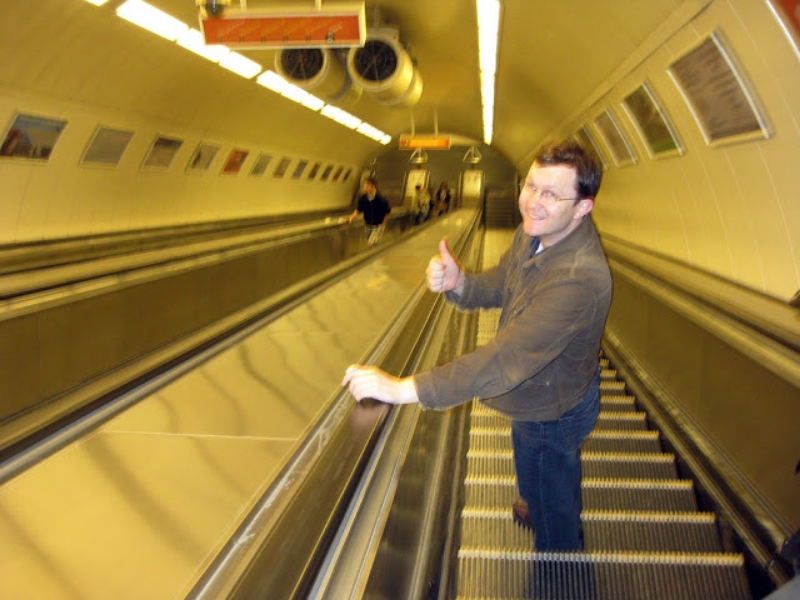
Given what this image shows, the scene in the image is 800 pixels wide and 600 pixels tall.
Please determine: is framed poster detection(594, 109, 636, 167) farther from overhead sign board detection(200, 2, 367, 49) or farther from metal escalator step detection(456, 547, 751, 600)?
metal escalator step detection(456, 547, 751, 600)

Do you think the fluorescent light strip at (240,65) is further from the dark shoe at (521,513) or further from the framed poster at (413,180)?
the framed poster at (413,180)

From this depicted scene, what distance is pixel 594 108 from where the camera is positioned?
10.5 m

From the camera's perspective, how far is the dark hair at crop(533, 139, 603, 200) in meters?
2.39

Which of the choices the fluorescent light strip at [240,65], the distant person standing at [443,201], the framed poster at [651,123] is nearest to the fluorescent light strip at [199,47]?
the fluorescent light strip at [240,65]

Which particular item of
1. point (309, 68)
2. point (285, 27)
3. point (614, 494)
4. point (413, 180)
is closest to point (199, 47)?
point (309, 68)

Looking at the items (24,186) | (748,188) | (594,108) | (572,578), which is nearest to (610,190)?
(594,108)

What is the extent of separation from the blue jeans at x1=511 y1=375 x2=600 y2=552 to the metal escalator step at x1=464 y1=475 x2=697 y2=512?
0.92m

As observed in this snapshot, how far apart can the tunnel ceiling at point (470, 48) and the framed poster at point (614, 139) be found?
0.44 m

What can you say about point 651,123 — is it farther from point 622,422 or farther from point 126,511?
point 126,511

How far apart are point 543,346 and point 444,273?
0.75 metres

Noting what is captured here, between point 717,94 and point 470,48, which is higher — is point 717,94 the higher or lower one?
the lower one

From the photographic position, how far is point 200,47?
8992mm

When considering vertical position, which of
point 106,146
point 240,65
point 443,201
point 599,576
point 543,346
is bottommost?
point 599,576

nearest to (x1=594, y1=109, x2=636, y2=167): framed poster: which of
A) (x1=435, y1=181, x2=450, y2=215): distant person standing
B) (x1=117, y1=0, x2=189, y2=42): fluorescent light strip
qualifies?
(x1=117, y1=0, x2=189, y2=42): fluorescent light strip
